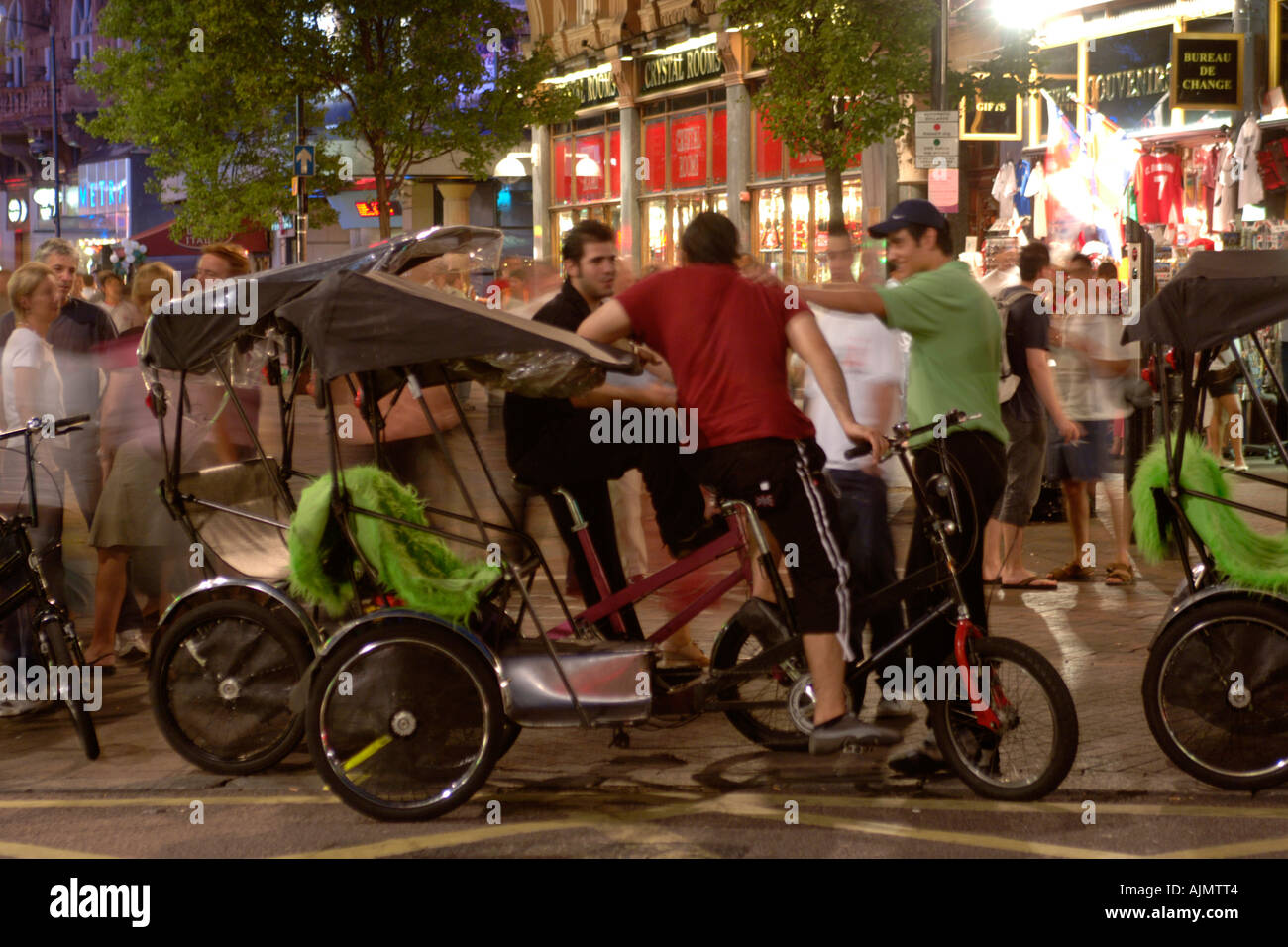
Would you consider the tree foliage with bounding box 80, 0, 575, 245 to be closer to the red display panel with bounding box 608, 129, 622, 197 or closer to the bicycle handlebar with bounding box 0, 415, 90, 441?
the red display panel with bounding box 608, 129, 622, 197

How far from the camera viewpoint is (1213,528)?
5.96 meters

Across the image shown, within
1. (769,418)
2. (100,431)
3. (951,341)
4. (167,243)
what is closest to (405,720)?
(769,418)

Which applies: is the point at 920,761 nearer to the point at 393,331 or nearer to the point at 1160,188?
the point at 393,331

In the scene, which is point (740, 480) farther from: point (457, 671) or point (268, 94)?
point (268, 94)

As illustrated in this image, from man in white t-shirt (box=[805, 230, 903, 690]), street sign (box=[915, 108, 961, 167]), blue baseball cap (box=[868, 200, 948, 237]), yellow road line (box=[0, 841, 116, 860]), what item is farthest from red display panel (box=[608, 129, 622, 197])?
yellow road line (box=[0, 841, 116, 860])

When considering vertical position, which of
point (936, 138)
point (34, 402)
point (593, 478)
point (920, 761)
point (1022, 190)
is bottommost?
point (920, 761)

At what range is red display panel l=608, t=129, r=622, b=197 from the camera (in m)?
32.2

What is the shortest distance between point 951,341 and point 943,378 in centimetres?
14

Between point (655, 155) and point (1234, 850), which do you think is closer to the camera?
point (1234, 850)

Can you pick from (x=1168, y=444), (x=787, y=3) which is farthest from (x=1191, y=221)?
(x=1168, y=444)

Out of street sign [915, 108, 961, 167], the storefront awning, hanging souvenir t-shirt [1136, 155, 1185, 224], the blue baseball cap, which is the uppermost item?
the storefront awning

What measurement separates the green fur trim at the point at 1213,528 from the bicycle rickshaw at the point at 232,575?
2939 millimetres

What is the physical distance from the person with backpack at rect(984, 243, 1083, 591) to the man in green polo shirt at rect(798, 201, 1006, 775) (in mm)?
3613
